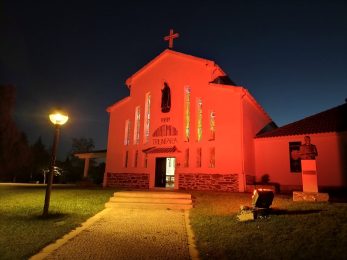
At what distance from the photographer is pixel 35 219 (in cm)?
826

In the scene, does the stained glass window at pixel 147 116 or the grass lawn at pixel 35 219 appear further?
the stained glass window at pixel 147 116

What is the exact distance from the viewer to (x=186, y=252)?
541 centimetres

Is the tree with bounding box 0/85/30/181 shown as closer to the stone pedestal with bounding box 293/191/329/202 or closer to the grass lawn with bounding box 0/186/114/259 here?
the grass lawn with bounding box 0/186/114/259

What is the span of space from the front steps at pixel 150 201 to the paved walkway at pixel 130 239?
4.89ft

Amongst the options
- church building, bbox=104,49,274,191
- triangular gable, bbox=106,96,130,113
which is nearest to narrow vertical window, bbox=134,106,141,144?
church building, bbox=104,49,274,191

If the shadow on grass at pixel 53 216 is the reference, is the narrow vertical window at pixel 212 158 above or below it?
above

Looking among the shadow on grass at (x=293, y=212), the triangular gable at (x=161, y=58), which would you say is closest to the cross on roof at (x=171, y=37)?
the triangular gable at (x=161, y=58)

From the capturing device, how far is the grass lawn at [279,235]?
189 inches

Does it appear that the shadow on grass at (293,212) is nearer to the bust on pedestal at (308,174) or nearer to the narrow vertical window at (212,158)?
the bust on pedestal at (308,174)

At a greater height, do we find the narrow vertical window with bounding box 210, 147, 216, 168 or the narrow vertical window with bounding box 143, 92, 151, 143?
the narrow vertical window with bounding box 143, 92, 151, 143

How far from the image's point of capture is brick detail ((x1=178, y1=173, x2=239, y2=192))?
1496cm

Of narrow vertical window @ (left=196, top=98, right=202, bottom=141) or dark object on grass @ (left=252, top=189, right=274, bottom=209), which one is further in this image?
narrow vertical window @ (left=196, top=98, right=202, bottom=141)

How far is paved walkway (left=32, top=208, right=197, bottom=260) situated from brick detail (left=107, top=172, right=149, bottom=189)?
8.40 meters

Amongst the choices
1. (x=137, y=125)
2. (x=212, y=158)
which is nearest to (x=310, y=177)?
(x=212, y=158)
